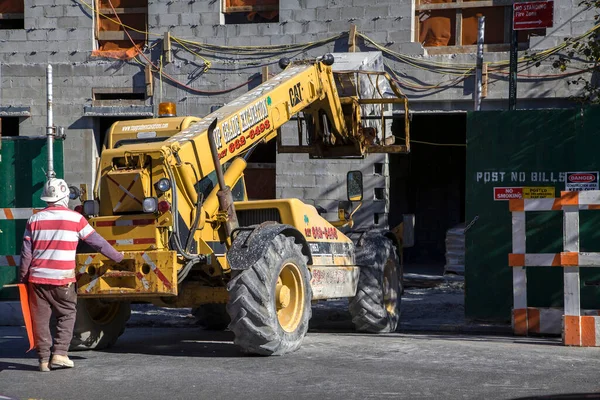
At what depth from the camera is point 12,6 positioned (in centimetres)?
2186

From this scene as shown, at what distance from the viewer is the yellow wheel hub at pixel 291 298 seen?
1007 centimetres

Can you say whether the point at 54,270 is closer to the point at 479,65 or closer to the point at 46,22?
the point at 479,65

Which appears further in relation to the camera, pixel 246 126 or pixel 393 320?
pixel 393 320

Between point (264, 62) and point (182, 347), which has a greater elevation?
point (264, 62)

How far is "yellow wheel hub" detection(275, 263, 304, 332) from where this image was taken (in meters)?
10.1

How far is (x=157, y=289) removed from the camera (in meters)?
9.17

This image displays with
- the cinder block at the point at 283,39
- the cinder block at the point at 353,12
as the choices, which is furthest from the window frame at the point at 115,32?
the cinder block at the point at 353,12

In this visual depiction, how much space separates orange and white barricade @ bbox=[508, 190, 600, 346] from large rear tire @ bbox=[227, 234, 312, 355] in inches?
102

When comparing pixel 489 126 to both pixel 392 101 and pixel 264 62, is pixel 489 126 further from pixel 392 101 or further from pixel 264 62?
pixel 264 62

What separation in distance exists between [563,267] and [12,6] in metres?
15.0

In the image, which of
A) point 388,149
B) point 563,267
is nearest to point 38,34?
point 388,149

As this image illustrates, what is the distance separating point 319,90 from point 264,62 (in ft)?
27.5

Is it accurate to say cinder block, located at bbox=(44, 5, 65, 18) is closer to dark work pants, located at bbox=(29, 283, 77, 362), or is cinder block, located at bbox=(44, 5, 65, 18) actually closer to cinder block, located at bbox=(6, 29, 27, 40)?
cinder block, located at bbox=(6, 29, 27, 40)

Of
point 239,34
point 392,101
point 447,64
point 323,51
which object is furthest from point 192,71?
point 392,101
